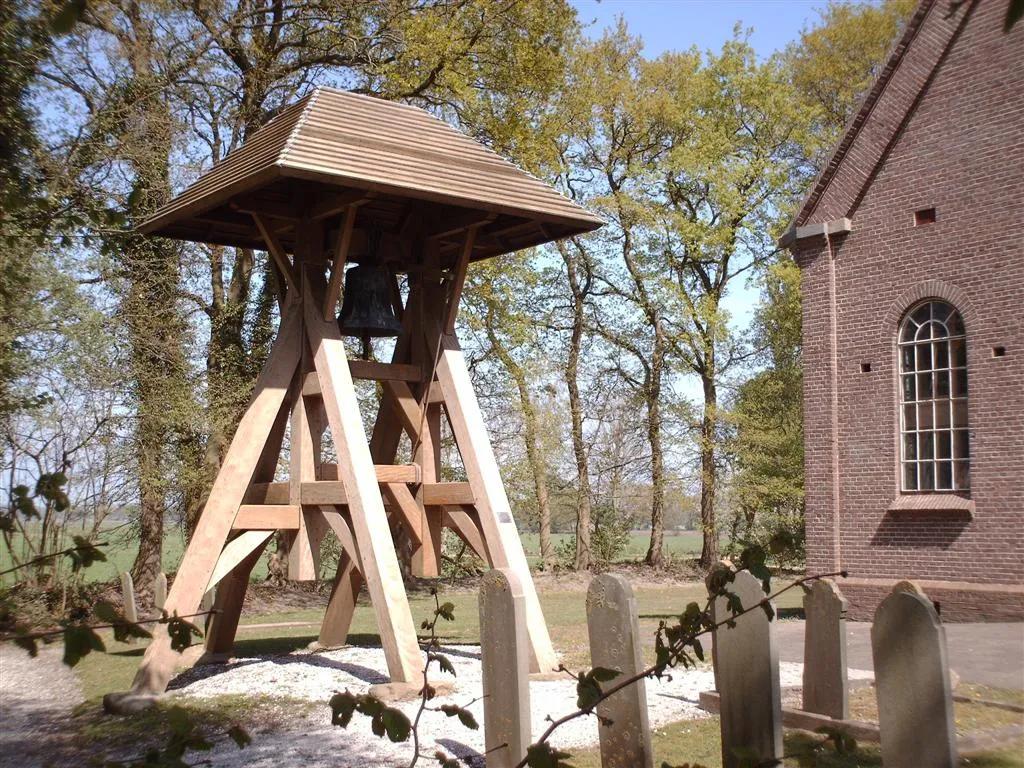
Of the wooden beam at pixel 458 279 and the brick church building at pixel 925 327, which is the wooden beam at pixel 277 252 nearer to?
the wooden beam at pixel 458 279

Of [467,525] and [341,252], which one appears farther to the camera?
[467,525]

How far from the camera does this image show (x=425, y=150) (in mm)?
10211

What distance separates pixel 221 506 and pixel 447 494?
7.67ft

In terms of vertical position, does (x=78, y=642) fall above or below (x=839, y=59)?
below

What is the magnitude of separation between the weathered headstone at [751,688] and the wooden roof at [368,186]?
5.33 metres

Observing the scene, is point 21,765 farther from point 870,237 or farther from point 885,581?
point 870,237

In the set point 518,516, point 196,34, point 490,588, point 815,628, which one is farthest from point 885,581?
point 518,516

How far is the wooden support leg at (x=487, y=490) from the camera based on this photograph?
9.53 m

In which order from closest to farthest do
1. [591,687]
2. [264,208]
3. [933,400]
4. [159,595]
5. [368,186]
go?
[591,687] → [368,186] → [264,208] → [159,595] → [933,400]

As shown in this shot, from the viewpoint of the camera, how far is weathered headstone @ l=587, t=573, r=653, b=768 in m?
5.64

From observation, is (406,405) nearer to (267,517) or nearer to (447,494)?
(447,494)

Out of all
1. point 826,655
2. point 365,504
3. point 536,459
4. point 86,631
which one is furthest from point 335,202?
point 536,459

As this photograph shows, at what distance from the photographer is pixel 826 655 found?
24.5 feet

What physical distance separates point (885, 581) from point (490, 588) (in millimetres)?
11286
